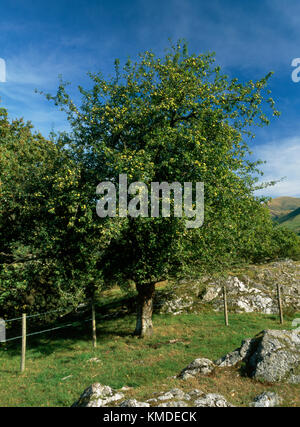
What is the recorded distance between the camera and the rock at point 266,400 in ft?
22.4

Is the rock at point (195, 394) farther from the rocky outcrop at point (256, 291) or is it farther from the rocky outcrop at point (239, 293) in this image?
the rocky outcrop at point (256, 291)

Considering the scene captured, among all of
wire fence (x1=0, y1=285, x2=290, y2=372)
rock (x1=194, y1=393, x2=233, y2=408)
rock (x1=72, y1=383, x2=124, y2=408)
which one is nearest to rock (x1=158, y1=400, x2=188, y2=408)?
rock (x1=194, y1=393, x2=233, y2=408)

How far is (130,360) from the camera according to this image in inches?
562

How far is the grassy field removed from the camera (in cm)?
861

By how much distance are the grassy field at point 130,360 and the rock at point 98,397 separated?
2.43 feet

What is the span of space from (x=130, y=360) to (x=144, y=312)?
16.1 ft

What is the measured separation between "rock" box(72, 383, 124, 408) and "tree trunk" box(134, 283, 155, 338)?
11.5 meters

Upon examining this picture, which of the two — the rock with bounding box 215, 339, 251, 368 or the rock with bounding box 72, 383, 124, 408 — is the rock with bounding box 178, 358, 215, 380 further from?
the rock with bounding box 72, 383, 124, 408

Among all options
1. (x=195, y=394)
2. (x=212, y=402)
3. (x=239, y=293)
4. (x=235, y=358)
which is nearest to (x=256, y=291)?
(x=239, y=293)

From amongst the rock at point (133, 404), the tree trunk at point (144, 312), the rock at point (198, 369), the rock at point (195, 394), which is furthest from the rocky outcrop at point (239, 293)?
the rock at point (133, 404)
